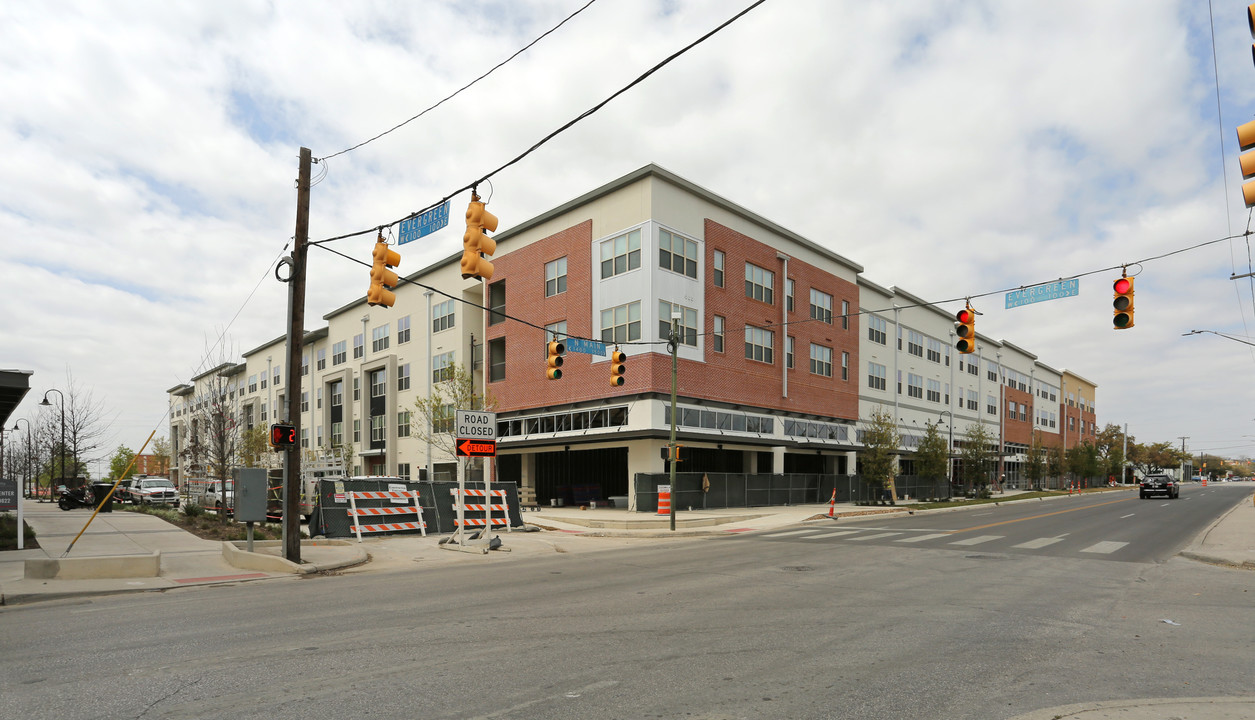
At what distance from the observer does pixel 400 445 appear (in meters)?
55.9

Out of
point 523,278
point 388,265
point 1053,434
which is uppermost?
point 523,278

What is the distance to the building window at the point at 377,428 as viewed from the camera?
5725 centimetres

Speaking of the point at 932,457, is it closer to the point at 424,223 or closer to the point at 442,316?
the point at 442,316

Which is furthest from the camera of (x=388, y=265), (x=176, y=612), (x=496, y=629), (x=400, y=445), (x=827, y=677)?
(x=400, y=445)

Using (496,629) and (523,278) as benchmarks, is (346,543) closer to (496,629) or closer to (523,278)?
Answer: (496,629)

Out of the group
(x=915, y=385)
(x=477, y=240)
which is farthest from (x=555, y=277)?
(x=915, y=385)

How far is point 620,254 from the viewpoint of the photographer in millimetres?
37031

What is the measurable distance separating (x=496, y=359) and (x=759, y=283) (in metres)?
16.7

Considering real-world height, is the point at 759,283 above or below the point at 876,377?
above

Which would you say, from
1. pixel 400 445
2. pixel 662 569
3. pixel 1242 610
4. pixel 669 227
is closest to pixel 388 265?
pixel 662 569

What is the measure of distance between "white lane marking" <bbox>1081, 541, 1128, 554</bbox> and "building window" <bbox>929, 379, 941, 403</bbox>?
150 feet

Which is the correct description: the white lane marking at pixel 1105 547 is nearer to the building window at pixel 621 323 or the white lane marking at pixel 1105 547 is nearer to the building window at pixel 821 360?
the building window at pixel 621 323

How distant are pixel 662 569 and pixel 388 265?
7694mm

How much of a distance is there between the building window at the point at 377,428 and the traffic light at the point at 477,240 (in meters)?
47.3
